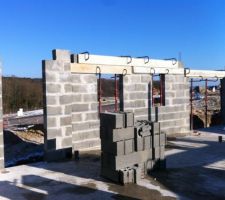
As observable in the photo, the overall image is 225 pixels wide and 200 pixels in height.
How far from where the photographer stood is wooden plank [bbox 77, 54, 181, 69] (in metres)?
8.88

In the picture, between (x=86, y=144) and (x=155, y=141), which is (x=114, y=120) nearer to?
(x=155, y=141)

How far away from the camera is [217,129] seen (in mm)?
12820

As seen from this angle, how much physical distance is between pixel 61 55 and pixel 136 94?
298cm

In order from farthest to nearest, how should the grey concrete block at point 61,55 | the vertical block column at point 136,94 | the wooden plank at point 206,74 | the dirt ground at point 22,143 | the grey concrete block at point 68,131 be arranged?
the wooden plank at point 206,74 → the dirt ground at point 22,143 → the vertical block column at point 136,94 → the grey concrete block at point 68,131 → the grey concrete block at point 61,55

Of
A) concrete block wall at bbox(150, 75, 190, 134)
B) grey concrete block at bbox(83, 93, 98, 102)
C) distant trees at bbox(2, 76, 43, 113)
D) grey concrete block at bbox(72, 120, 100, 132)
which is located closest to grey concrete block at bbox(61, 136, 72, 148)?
grey concrete block at bbox(72, 120, 100, 132)

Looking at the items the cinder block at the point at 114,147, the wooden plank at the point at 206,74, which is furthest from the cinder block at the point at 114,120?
the wooden plank at the point at 206,74

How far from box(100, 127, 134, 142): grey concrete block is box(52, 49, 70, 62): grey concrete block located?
Result: 9.15ft

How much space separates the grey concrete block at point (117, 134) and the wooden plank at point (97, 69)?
283 cm

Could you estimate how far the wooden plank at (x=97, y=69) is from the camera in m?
8.67

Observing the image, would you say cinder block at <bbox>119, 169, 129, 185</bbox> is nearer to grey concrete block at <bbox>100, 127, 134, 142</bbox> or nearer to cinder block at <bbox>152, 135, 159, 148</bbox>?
grey concrete block at <bbox>100, 127, 134, 142</bbox>

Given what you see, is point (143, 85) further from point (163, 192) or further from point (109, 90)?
point (109, 90)

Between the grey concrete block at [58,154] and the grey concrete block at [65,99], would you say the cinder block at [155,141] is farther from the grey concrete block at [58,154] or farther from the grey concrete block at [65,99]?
the grey concrete block at [65,99]

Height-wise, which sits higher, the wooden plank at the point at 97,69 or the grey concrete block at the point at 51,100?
the wooden plank at the point at 97,69

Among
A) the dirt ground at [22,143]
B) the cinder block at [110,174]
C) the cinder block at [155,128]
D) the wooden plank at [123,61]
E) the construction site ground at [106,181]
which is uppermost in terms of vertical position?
the wooden plank at [123,61]
